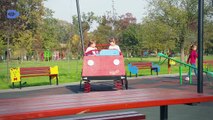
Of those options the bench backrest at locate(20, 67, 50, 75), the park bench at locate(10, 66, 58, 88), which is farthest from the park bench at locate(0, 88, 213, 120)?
the bench backrest at locate(20, 67, 50, 75)

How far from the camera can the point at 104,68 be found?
1131cm

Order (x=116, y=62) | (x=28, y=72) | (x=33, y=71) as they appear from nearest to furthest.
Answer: (x=116, y=62) → (x=28, y=72) → (x=33, y=71)

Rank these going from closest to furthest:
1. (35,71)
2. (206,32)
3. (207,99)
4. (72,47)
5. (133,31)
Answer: (207,99) < (35,71) < (206,32) < (72,47) < (133,31)

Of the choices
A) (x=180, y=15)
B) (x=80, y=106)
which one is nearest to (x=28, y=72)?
(x=80, y=106)

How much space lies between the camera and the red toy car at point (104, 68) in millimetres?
11188

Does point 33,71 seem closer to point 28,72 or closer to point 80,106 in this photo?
point 28,72

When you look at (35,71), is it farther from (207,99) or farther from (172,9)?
(172,9)

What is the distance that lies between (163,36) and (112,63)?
2234 centimetres

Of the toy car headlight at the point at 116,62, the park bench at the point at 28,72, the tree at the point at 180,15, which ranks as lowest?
the park bench at the point at 28,72

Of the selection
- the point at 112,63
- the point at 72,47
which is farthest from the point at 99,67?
the point at 72,47

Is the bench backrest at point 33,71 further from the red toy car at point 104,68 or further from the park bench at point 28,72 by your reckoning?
the red toy car at point 104,68

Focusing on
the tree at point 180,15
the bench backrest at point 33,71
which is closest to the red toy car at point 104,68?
the bench backrest at point 33,71

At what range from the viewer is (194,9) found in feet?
106

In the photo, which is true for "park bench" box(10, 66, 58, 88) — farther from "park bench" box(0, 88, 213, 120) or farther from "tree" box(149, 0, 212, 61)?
"tree" box(149, 0, 212, 61)
